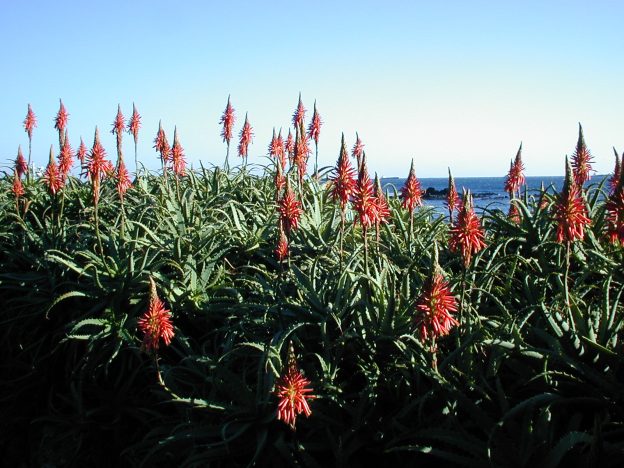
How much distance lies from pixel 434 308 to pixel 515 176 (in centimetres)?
220

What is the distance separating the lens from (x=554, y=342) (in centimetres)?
250

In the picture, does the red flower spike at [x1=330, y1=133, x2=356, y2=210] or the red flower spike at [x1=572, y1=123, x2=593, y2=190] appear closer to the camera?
the red flower spike at [x1=330, y1=133, x2=356, y2=210]

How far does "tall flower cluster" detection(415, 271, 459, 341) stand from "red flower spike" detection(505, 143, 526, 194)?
2.11 m

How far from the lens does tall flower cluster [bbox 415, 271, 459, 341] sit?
229 centimetres

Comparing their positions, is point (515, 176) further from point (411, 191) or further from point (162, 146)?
point (162, 146)

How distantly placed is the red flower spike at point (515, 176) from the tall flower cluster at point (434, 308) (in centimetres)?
211

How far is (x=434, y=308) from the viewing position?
2.29 m

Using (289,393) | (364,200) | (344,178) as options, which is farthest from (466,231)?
(289,393)

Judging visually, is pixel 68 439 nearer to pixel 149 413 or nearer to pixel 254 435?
pixel 149 413

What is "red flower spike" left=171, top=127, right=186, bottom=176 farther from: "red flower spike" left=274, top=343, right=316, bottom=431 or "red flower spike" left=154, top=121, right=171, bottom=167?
"red flower spike" left=274, top=343, right=316, bottom=431

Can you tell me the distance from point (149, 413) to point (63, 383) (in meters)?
1.06

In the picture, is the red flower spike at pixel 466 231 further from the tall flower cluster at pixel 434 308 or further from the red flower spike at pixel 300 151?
the red flower spike at pixel 300 151

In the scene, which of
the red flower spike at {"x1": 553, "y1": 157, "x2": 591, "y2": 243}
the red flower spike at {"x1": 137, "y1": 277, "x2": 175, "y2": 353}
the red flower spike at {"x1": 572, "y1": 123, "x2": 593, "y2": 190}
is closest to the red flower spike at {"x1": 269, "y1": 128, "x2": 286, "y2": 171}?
the red flower spike at {"x1": 572, "y1": 123, "x2": 593, "y2": 190}

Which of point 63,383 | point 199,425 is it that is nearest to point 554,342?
point 199,425
